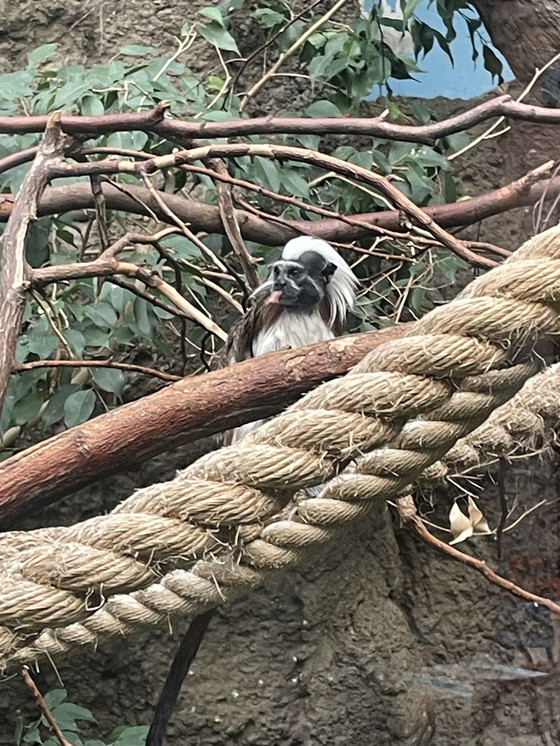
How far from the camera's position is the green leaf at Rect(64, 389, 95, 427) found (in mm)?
1721

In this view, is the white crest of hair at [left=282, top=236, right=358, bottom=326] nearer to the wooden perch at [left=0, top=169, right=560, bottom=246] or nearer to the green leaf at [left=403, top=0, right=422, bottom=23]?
the wooden perch at [left=0, top=169, right=560, bottom=246]

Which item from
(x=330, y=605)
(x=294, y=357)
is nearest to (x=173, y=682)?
(x=294, y=357)

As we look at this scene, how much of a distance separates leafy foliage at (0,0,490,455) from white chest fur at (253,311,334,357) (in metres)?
0.10

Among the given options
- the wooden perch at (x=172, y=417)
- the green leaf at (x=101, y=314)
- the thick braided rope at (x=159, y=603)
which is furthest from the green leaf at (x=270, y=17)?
the thick braided rope at (x=159, y=603)

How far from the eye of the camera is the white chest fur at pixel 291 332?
1.91 meters

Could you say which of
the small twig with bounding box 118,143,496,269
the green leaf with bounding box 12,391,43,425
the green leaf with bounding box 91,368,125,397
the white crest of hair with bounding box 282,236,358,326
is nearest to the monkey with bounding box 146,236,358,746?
the white crest of hair with bounding box 282,236,358,326

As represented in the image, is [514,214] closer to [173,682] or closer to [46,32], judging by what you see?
[173,682]

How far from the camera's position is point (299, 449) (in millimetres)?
729

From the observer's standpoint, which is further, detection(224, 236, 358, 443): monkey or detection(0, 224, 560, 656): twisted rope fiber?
detection(224, 236, 358, 443): monkey

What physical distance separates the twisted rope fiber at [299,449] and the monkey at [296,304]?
1109 millimetres

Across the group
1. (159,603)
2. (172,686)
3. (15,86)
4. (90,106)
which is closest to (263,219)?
(90,106)

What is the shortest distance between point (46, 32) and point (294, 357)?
1680mm

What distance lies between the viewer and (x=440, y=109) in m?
2.05

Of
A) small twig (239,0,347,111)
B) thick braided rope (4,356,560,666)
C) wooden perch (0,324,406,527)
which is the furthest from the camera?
small twig (239,0,347,111)
